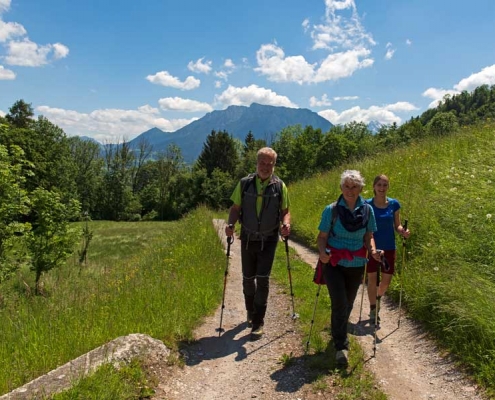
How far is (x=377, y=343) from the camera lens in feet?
19.3

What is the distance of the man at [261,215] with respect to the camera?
19.5 feet

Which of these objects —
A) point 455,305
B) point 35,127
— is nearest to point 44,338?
point 455,305

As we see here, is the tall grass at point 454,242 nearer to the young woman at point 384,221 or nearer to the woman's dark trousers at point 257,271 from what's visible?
the young woman at point 384,221

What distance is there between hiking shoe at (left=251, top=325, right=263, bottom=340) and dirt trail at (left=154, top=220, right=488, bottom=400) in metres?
0.09

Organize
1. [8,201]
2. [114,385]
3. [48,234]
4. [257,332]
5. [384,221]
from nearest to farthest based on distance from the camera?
[114,385], [257,332], [384,221], [8,201], [48,234]

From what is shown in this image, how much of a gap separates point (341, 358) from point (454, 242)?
3.90 metres

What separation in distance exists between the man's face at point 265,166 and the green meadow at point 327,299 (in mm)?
2610

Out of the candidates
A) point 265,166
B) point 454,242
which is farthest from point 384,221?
point 265,166

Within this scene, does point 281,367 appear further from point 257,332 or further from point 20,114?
point 20,114

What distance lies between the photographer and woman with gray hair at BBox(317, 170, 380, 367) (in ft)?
16.1

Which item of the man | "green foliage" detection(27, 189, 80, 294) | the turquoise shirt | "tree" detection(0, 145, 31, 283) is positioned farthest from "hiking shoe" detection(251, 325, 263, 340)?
"green foliage" detection(27, 189, 80, 294)

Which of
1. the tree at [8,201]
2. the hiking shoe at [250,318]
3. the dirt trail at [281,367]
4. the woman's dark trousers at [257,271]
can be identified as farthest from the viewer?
the tree at [8,201]

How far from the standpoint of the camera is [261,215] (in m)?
5.95

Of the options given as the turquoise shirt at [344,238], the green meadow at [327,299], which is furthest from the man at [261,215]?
the green meadow at [327,299]
